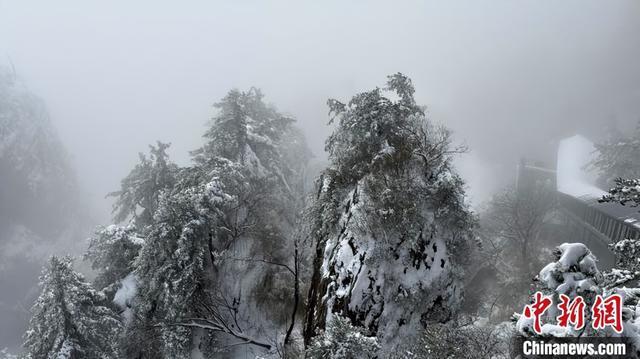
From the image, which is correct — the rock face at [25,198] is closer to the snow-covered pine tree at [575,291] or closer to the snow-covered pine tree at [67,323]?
the snow-covered pine tree at [67,323]

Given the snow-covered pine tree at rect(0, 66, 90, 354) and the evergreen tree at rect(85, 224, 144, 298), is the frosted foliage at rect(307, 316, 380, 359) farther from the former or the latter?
the snow-covered pine tree at rect(0, 66, 90, 354)

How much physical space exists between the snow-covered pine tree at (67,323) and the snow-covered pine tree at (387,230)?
10.0 metres

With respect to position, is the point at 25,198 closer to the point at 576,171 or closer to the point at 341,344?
the point at 341,344

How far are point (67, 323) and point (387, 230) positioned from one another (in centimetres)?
1514

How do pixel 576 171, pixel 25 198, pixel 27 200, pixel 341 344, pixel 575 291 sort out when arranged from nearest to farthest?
pixel 575 291, pixel 341 344, pixel 576 171, pixel 25 198, pixel 27 200

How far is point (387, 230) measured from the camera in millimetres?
14406

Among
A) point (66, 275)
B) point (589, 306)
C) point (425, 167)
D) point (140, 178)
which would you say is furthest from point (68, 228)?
point (589, 306)

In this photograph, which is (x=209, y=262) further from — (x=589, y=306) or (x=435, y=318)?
(x=589, y=306)

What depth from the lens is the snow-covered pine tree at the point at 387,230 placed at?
14.1 m

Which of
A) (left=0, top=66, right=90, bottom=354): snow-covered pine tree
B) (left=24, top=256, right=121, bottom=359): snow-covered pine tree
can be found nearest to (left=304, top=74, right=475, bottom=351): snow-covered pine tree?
(left=24, top=256, right=121, bottom=359): snow-covered pine tree

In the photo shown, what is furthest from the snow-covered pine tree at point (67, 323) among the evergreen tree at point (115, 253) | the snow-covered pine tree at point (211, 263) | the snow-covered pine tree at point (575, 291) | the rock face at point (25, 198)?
the rock face at point (25, 198)

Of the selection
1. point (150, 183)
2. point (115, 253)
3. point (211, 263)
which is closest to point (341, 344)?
point (211, 263)

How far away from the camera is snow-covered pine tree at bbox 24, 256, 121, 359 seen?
17.3 meters

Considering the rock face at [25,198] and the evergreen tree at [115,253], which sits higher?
the rock face at [25,198]
